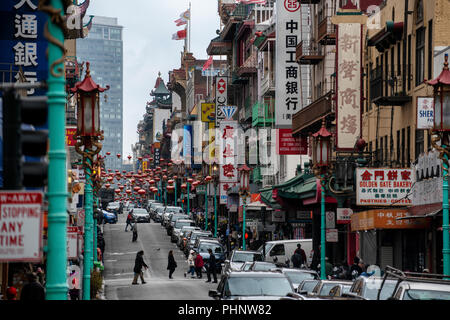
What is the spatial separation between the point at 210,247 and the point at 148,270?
11.9 feet

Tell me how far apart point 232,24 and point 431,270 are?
63690mm

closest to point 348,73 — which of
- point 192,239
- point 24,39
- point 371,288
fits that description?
point 24,39

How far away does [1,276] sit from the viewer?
30.5m

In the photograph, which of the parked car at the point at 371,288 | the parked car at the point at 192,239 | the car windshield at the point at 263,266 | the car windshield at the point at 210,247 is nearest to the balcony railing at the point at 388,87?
the car windshield at the point at 263,266

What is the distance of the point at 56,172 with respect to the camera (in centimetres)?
1077

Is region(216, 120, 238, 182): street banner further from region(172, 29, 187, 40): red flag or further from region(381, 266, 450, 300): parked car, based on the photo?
region(381, 266, 450, 300): parked car

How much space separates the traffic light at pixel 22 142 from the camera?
1046 cm

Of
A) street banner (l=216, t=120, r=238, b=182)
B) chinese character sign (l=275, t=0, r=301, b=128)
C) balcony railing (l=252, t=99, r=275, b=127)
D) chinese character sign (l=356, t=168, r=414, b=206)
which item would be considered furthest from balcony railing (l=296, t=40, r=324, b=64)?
street banner (l=216, t=120, r=238, b=182)

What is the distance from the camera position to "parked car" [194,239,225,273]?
5497 cm

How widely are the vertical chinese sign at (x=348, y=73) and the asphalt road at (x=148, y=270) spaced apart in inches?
339

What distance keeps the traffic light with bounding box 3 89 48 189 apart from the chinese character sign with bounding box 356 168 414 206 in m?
23.3
